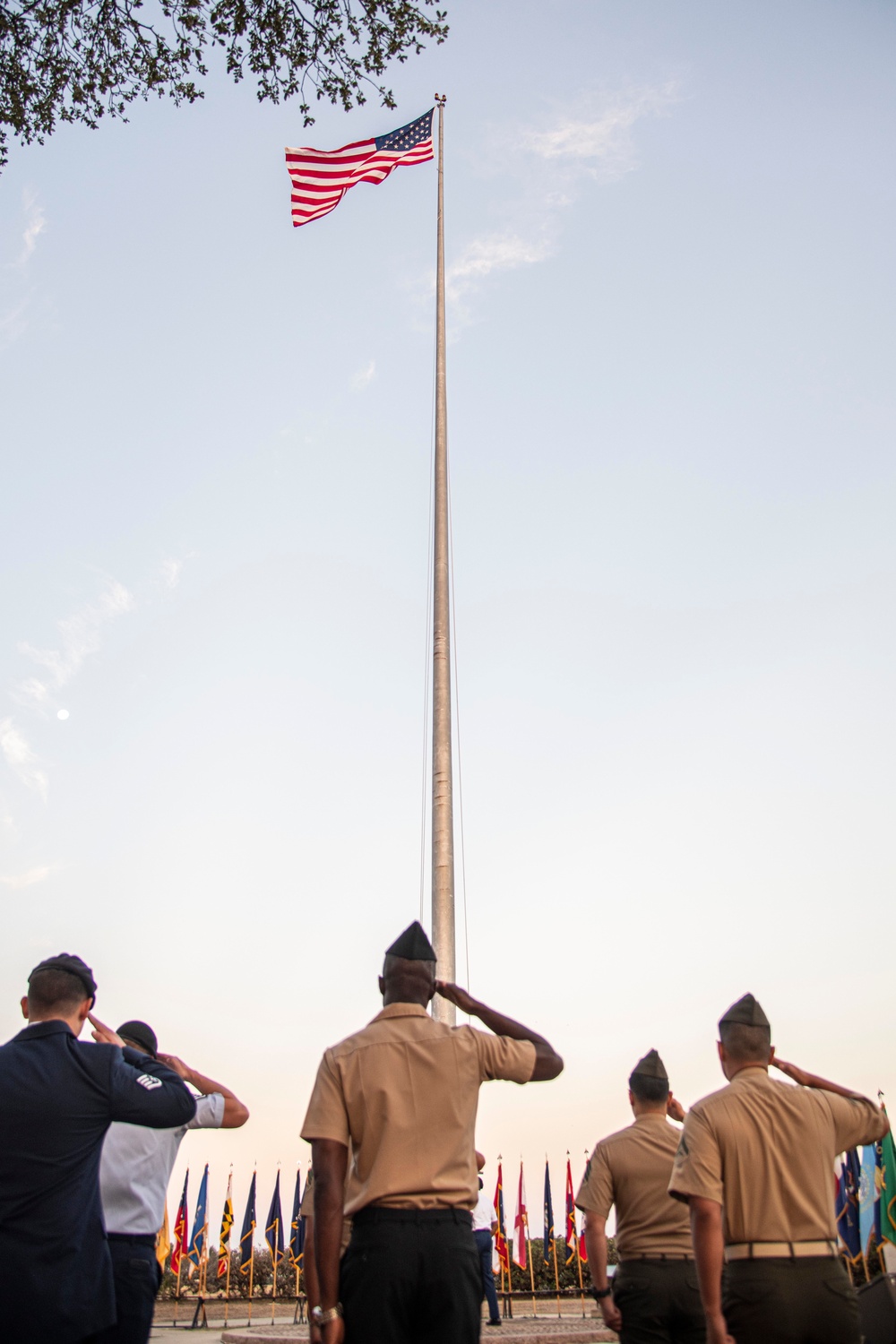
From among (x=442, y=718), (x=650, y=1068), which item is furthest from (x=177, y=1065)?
(x=442, y=718)

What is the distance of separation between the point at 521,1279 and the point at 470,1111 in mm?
40294

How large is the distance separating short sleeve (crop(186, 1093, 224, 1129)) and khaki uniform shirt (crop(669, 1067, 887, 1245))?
1.93 m

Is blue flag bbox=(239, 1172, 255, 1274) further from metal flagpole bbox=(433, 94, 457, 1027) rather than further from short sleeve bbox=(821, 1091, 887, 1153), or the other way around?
short sleeve bbox=(821, 1091, 887, 1153)

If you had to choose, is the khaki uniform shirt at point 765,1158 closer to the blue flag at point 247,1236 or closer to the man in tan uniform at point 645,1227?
the man in tan uniform at point 645,1227

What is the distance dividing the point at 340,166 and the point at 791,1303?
48.9 ft

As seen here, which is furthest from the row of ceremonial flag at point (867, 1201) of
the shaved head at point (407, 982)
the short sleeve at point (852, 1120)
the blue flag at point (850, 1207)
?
the shaved head at point (407, 982)

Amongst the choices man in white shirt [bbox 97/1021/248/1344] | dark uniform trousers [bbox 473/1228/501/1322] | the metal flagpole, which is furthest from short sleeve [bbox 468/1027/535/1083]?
dark uniform trousers [bbox 473/1228/501/1322]

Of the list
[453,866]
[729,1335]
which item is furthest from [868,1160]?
[729,1335]

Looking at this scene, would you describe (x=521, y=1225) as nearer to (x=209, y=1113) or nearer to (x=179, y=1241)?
(x=179, y=1241)

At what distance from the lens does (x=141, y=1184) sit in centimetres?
487

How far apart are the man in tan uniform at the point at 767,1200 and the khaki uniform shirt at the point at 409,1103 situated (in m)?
0.99

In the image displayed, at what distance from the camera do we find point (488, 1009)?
4160mm

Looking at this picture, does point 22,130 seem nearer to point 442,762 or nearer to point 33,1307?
point 442,762

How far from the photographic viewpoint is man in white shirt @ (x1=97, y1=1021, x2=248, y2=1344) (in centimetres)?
431
